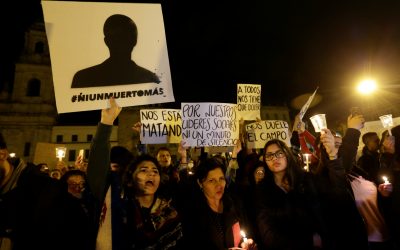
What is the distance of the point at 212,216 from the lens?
3129 millimetres

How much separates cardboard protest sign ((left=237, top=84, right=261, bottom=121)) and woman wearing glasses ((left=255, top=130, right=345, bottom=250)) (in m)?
3.26

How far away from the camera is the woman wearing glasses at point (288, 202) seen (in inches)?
118

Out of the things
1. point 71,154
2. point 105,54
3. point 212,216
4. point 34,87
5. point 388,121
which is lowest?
point 212,216

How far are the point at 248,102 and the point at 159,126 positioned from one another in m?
2.28

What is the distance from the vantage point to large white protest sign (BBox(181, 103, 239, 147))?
5.70 m

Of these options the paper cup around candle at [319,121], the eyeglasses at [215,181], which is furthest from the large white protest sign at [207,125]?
the eyeglasses at [215,181]

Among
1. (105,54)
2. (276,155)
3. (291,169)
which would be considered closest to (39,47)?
(105,54)

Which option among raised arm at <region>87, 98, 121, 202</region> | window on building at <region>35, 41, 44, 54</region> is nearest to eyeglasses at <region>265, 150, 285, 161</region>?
raised arm at <region>87, 98, 121, 202</region>

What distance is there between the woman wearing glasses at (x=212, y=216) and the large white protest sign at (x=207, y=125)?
2160 mm

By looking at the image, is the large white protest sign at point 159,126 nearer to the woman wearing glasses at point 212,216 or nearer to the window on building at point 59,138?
the woman wearing glasses at point 212,216

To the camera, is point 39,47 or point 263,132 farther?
point 39,47

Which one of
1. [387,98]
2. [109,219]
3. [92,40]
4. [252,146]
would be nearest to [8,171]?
[109,219]

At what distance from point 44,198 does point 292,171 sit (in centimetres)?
260

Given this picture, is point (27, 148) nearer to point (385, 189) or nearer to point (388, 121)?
point (388, 121)
